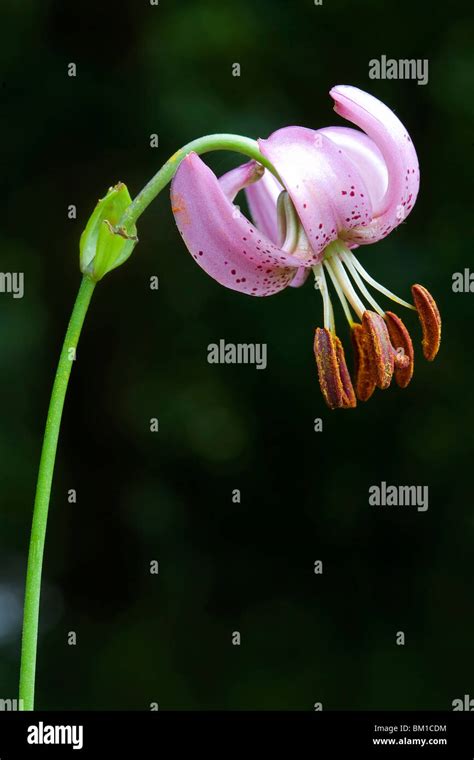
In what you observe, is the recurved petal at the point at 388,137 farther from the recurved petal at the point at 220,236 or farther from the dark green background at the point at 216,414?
the dark green background at the point at 216,414

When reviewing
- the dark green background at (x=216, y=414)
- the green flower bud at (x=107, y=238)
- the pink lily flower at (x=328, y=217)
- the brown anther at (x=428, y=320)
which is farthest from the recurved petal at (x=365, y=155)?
the dark green background at (x=216, y=414)

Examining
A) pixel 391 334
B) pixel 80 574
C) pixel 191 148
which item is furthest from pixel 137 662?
pixel 191 148

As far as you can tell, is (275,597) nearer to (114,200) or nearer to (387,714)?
(387,714)

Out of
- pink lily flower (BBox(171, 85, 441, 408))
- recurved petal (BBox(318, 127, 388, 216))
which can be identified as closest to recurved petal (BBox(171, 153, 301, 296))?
pink lily flower (BBox(171, 85, 441, 408))

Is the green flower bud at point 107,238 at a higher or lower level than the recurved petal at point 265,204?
lower

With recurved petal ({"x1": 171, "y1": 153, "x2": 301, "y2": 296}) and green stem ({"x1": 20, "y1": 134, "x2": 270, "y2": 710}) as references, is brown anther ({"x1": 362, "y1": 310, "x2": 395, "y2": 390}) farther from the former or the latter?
green stem ({"x1": 20, "y1": 134, "x2": 270, "y2": 710})

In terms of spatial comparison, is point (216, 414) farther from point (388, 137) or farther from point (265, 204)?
point (388, 137)

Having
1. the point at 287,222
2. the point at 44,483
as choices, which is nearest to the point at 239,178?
the point at 287,222
